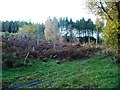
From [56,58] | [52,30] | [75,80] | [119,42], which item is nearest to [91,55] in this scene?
[56,58]

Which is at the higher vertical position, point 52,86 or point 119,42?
point 119,42

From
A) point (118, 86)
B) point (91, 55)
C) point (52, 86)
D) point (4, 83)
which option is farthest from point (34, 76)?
point (91, 55)

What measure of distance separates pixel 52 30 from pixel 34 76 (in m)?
45.4

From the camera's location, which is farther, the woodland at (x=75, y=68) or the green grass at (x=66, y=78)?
the woodland at (x=75, y=68)

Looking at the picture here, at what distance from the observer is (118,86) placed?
15.9 m

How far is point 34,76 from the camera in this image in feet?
69.3

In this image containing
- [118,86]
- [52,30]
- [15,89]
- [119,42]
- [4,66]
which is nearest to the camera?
[118,86]

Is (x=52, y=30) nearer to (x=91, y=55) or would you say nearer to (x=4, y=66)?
(x=91, y=55)

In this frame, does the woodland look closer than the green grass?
No

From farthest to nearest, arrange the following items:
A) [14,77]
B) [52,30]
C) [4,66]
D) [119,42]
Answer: [52,30], [4,66], [119,42], [14,77]

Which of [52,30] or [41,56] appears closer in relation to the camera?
[41,56]

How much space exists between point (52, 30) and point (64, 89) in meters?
50.6

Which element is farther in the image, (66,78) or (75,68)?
(75,68)

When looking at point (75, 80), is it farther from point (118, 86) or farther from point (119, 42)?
point (119, 42)
